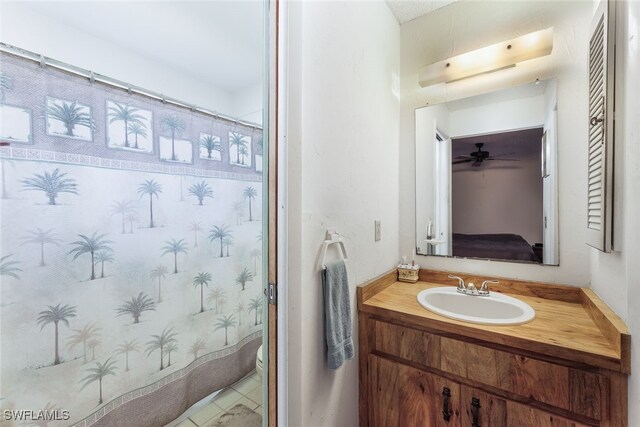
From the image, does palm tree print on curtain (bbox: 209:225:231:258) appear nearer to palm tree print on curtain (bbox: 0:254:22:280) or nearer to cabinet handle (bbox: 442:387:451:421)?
palm tree print on curtain (bbox: 0:254:22:280)

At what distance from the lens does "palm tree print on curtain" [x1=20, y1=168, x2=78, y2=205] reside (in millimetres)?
667

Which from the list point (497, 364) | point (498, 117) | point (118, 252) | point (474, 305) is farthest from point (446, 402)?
point (498, 117)

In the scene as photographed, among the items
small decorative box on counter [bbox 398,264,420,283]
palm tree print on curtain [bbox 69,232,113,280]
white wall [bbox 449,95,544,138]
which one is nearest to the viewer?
palm tree print on curtain [bbox 69,232,113,280]

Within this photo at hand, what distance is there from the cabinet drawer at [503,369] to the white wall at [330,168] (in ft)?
0.85

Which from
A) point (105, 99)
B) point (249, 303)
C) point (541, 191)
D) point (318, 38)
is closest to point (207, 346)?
point (249, 303)

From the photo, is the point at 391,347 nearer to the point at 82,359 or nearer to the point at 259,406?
the point at 259,406

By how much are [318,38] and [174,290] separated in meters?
1.14

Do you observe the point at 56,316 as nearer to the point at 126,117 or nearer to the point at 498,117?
the point at 126,117

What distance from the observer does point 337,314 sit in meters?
1.13

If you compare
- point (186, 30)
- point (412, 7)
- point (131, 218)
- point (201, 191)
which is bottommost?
point (131, 218)

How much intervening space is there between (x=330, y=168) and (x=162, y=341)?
36.3 inches

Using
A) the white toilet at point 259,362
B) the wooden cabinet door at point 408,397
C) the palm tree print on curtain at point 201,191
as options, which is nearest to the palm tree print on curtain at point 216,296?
the white toilet at point 259,362

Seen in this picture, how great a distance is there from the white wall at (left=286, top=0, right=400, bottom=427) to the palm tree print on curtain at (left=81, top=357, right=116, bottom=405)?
57cm

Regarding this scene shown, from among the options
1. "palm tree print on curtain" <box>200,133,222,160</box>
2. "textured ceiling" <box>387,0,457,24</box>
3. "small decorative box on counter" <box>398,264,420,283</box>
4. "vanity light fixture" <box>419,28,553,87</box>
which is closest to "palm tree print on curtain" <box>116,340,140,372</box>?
"palm tree print on curtain" <box>200,133,222,160</box>
